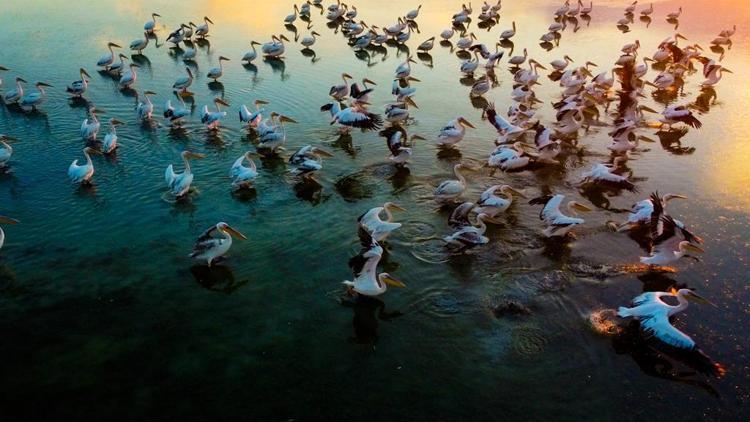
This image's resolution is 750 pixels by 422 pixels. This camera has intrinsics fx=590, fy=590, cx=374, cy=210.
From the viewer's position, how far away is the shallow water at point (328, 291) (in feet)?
27.3

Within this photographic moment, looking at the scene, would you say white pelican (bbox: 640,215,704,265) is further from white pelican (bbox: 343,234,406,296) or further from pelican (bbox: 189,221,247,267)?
pelican (bbox: 189,221,247,267)

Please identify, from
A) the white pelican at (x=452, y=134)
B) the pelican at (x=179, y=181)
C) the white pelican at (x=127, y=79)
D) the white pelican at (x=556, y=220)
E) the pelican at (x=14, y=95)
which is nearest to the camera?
the white pelican at (x=556, y=220)

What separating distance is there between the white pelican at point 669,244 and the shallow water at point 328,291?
38cm

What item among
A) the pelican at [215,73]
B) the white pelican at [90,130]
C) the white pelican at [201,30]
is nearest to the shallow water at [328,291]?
the white pelican at [90,130]

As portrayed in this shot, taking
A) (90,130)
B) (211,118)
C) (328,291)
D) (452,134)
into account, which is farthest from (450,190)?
(90,130)

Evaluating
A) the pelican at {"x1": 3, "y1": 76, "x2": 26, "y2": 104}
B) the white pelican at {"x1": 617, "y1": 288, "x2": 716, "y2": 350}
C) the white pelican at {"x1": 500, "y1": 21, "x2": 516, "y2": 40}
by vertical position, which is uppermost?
the pelican at {"x1": 3, "y1": 76, "x2": 26, "y2": 104}

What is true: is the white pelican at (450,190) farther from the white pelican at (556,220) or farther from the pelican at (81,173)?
the pelican at (81,173)

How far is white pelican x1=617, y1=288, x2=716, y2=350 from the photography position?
884 centimetres

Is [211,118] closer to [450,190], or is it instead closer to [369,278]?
[450,190]

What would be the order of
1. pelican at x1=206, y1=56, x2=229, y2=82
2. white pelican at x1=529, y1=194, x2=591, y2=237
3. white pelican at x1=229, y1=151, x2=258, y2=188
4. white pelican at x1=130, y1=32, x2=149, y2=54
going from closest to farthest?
white pelican at x1=529, y1=194, x2=591, y2=237 → white pelican at x1=229, y1=151, x2=258, y2=188 → pelican at x1=206, y1=56, x2=229, y2=82 → white pelican at x1=130, y1=32, x2=149, y2=54

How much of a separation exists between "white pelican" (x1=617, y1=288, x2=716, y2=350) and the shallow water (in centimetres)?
38

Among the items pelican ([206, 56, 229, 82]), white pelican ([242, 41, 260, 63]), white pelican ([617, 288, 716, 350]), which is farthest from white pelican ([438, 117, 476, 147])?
white pelican ([242, 41, 260, 63])

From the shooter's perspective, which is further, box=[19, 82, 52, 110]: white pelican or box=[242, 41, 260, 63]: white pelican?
box=[242, 41, 260, 63]: white pelican

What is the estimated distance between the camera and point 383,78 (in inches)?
910
